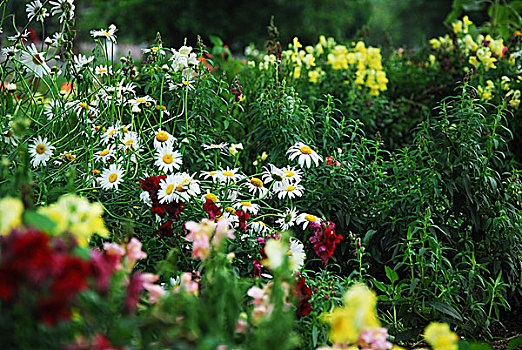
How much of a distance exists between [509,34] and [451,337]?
185 inches

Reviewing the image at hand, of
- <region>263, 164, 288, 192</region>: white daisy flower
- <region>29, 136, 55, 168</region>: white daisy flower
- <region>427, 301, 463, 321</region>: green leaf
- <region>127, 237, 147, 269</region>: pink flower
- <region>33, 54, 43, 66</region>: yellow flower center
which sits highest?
<region>33, 54, 43, 66</region>: yellow flower center

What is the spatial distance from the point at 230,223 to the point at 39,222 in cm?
107

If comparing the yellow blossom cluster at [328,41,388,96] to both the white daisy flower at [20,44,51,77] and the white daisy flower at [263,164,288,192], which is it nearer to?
the white daisy flower at [263,164,288,192]

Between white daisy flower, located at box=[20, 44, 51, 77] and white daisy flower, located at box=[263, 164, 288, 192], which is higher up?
white daisy flower, located at box=[20, 44, 51, 77]

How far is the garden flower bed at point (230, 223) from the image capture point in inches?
40.2

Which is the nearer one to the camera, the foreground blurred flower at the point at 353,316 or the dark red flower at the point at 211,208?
the foreground blurred flower at the point at 353,316

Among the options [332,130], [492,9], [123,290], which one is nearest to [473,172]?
[332,130]

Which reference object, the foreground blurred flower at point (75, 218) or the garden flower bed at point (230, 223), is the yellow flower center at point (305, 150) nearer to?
the garden flower bed at point (230, 223)

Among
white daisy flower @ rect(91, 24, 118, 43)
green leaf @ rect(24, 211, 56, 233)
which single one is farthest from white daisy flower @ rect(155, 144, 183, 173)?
green leaf @ rect(24, 211, 56, 233)

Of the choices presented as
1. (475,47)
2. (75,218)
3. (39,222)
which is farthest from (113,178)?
(475,47)

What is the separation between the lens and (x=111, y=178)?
222 centimetres

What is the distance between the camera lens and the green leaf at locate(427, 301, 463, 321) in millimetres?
2113

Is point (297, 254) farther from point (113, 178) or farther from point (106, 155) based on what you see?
point (106, 155)

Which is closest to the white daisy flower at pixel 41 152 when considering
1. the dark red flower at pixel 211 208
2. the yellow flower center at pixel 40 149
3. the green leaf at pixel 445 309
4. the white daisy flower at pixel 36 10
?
the yellow flower center at pixel 40 149
